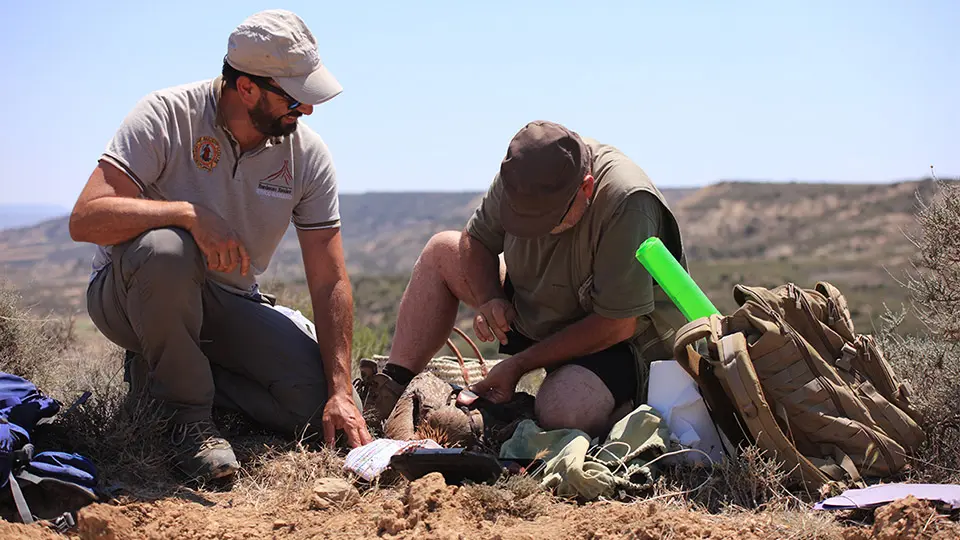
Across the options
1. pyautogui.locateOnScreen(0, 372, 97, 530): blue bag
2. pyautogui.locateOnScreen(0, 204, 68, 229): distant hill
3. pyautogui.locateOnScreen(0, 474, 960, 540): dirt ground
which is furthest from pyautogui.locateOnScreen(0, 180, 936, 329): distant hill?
pyautogui.locateOnScreen(0, 474, 960, 540): dirt ground

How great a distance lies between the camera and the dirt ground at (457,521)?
293 cm

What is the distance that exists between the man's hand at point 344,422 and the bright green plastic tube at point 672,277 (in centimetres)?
135

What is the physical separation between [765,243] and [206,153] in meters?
44.0

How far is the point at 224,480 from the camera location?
3.56 meters

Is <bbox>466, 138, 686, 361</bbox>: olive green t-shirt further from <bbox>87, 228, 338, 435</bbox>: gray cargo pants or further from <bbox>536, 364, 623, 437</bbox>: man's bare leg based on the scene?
<bbox>87, 228, 338, 435</bbox>: gray cargo pants

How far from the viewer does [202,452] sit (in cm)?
351

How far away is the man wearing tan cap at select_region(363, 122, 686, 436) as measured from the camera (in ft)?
12.2

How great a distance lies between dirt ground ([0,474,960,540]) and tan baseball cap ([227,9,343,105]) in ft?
5.23

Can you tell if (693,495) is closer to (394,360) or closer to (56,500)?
(394,360)

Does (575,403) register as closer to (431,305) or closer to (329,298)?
(431,305)

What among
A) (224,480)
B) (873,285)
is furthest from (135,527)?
(873,285)

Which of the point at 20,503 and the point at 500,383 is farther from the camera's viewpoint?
the point at 500,383

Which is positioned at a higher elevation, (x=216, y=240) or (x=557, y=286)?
(x=216, y=240)

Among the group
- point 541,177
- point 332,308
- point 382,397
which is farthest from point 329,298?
point 541,177
